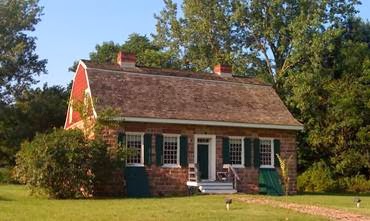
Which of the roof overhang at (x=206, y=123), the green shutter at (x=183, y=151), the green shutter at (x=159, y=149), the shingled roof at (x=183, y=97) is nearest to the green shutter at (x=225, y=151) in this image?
the roof overhang at (x=206, y=123)

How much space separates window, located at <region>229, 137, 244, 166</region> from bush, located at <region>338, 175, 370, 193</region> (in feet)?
33.4

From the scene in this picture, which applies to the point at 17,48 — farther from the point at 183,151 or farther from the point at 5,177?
the point at 183,151

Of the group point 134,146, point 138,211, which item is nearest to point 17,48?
point 134,146

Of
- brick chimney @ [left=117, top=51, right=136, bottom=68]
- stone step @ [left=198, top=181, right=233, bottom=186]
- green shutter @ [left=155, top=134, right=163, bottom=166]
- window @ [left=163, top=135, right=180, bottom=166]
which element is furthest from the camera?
brick chimney @ [left=117, top=51, right=136, bottom=68]

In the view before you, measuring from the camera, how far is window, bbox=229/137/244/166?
27.6 m

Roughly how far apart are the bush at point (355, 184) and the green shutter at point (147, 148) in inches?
588

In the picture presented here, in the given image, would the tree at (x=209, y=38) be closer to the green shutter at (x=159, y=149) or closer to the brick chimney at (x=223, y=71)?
the brick chimney at (x=223, y=71)

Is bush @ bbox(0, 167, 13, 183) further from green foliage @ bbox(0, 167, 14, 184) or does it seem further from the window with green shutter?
the window with green shutter

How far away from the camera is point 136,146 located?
25469mm

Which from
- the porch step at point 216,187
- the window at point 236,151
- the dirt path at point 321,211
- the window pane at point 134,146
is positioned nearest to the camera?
the dirt path at point 321,211

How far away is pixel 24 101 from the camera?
152 feet

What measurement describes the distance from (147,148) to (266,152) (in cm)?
652

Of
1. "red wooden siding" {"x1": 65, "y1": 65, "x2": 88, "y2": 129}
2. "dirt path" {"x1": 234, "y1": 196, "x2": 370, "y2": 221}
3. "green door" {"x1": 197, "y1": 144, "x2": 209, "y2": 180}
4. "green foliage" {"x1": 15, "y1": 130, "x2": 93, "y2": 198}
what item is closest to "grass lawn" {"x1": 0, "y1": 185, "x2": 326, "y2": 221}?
"dirt path" {"x1": 234, "y1": 196, "x2": 370, "y2": 221}

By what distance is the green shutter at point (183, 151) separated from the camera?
26156mm
